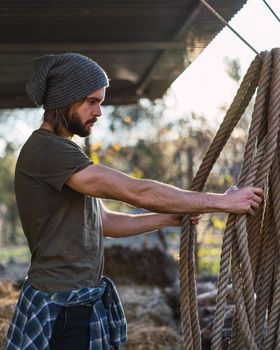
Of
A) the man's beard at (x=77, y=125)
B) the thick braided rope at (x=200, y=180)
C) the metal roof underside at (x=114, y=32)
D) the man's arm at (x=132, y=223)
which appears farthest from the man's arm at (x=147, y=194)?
the metal roof underside at (x=114, y=32)

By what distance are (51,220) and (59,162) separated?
23 centimetres

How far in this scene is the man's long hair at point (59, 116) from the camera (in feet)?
9.27

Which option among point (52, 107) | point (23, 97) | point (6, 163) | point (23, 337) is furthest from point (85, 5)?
point (6, 163)

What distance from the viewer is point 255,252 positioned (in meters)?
2.91

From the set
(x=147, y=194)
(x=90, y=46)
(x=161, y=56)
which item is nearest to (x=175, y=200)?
(x=147, y=194)

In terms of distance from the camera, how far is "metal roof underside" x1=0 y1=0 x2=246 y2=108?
12.0 feet

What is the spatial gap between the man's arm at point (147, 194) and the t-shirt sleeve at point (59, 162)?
3 cm

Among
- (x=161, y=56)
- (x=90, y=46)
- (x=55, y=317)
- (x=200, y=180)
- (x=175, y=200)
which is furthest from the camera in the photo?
(x=161, y=56)

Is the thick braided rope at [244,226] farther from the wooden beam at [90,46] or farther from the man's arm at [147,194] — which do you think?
the wooden beam at [90,46]

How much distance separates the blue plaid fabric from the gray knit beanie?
2.25 ft

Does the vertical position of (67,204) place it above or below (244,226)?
below

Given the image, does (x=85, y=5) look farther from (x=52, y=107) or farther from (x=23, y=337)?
(x=23, y=337)

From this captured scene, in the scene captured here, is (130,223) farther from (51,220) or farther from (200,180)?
(51,220)

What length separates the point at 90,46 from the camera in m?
4.33
